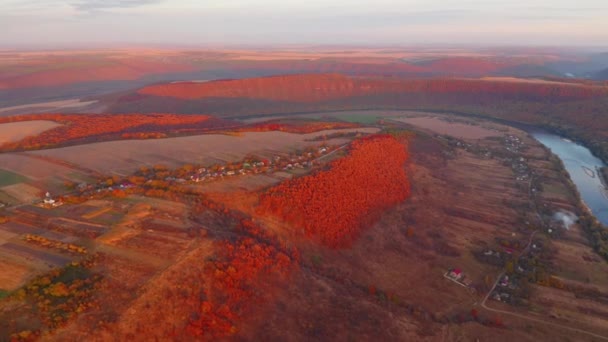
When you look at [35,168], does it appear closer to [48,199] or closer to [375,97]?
[48,199]

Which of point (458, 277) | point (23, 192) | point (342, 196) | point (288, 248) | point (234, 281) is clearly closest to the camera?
point (234, 281)

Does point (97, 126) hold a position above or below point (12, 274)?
above

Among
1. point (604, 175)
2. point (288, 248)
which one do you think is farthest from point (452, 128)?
point (288, 248)

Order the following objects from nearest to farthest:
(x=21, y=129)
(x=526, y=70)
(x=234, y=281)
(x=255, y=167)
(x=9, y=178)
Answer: (x=234, y=281), (x=9, y=178), (x=255, y=167), (x=21, y=129), (x=526, y=70)

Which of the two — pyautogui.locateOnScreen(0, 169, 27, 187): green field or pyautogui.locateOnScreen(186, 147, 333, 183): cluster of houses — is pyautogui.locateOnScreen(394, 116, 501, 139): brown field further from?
pyautogui.locateOnScreen(0, 169, 27, 187): green field

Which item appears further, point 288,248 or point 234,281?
point 288,248

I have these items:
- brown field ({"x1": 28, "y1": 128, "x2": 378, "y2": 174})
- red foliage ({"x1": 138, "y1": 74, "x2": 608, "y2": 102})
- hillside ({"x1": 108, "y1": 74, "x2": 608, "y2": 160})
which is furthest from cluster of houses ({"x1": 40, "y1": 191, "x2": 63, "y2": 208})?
red foliage ({"x1": 138, "y1": 74, "x2": 608, "y2": 102})

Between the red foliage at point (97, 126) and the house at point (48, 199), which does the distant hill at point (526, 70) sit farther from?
the house at point (48, 199)
